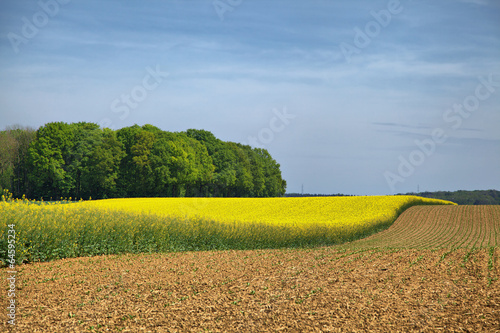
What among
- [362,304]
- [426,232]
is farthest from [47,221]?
[426,232]

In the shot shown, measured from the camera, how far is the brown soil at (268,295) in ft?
24.8

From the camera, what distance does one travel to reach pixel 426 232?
28703mm

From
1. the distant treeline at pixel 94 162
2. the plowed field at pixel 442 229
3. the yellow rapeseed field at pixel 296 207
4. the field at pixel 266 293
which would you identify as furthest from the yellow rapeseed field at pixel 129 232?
the distant treeline at pixel 94 162

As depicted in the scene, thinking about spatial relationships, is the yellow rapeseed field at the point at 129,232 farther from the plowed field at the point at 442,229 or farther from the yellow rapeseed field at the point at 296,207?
the yellow rapeseed field at the point at 296,207

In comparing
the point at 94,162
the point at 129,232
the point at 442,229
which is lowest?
the point at 442,229

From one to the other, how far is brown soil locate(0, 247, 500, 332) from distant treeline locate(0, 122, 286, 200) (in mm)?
38989

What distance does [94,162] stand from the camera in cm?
4991

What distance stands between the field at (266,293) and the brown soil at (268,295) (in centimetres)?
2

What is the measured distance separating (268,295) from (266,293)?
0.50 ft

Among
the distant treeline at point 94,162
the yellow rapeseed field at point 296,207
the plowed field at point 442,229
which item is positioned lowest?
the plowed field at point 442,229

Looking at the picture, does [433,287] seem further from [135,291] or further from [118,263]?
[118,263]

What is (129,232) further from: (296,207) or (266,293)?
(296,207)

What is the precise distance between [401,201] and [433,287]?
1300 inches

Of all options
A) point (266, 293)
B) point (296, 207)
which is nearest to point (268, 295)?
point (266, 293)
